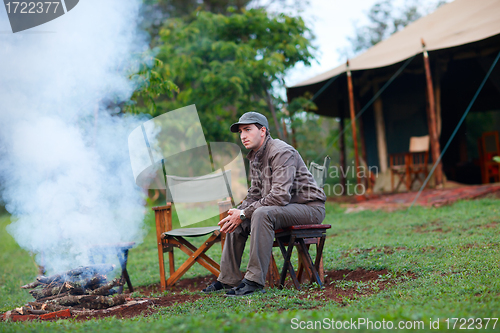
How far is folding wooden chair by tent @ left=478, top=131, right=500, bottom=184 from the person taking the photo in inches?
332

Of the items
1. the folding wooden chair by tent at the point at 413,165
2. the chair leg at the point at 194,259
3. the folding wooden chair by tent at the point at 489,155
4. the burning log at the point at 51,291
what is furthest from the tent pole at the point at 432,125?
the burning log at the point at 51,291

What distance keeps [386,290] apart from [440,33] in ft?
22.9

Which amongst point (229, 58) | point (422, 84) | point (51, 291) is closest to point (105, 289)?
point (51, 291)

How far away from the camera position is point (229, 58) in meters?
8.40

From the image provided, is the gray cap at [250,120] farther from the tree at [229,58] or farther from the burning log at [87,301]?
the tree at [229,58]

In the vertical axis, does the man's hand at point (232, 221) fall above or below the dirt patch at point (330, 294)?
above

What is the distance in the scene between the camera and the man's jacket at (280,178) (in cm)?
283

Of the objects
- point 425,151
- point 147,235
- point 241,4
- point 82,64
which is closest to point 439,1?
point 241,4

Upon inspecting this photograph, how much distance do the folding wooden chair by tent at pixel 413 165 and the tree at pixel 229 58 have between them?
9.55 ft

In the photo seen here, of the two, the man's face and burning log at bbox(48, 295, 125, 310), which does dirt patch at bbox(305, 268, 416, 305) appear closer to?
the man's face

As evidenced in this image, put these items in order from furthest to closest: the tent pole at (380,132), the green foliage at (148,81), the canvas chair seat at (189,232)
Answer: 1. the tent pole at (380,132)
2. the green foliage at (148,81)
3. the canvas chair seat at (189,232)

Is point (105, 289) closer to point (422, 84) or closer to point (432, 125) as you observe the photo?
point (432, 125)

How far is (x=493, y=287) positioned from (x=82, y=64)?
405 centimetres

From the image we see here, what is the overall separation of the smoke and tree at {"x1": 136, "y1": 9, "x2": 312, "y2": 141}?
9.90 feet
